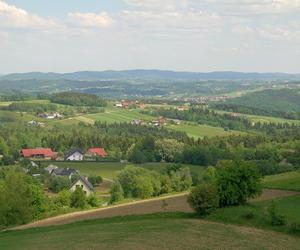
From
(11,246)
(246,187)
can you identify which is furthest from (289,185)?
(11,246)

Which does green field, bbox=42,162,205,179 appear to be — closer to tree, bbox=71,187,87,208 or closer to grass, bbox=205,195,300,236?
tree, bbox=71,187,87,208

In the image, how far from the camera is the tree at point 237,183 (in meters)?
48.0

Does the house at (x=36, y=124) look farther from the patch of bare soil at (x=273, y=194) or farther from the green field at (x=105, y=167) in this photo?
the patch of bare soil at (x=273, y=194)

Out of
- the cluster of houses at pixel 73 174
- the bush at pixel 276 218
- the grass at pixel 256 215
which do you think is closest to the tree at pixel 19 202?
the cluster of houses at pixel 73 174

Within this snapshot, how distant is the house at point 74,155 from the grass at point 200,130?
39334 mm

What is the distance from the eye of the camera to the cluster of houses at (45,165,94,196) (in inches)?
3392

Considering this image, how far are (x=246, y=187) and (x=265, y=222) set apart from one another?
26.1 ft

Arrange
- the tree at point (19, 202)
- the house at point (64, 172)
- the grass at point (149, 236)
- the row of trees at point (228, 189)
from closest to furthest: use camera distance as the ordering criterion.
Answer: the grass at point (149, 236)
the row of trees at point (228, 189)
the tree at point (19, 202)
the house at point (64, 172)

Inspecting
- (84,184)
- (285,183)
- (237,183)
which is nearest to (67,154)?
(84,184)

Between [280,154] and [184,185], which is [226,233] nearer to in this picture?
[184,185]

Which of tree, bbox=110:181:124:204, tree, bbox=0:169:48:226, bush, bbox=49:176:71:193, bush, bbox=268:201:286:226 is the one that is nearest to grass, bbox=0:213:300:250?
bush, bbox=268:201:286:226

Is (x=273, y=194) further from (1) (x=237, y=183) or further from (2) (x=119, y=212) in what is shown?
(2) (x=119, y=212)

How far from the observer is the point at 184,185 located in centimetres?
8144

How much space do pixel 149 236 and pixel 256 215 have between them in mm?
9964
